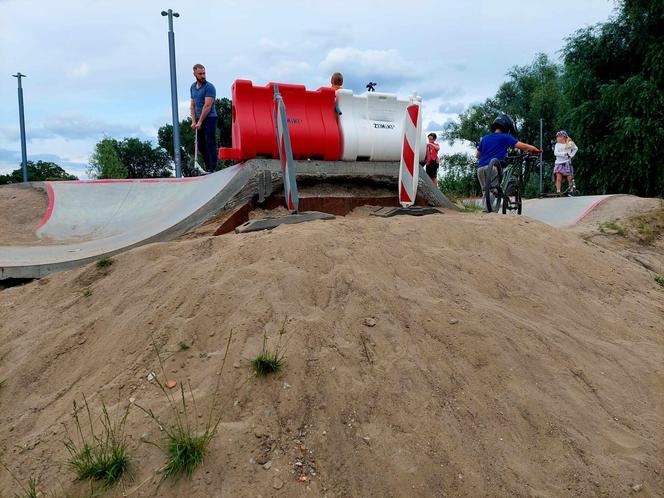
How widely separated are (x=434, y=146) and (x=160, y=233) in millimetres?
7300

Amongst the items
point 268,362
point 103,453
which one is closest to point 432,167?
point 268,362

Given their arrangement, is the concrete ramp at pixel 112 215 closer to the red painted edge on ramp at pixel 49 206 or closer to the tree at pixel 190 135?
the red painted edge on ramp at pixel 49 206

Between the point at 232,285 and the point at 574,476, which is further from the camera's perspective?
the point at 232,285

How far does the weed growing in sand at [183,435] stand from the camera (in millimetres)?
2287

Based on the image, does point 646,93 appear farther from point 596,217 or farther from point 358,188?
point 358,188

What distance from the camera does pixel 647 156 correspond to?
17.1m

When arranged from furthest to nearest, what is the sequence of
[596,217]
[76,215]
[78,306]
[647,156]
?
[647,156] < [596,217] < [76,215] < [78,306]

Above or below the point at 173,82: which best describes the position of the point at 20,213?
below

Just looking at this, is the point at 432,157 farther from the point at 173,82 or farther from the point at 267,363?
the point at 267,363

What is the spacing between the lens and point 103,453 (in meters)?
2.36

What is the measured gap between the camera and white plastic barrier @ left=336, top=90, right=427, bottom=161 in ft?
22.8

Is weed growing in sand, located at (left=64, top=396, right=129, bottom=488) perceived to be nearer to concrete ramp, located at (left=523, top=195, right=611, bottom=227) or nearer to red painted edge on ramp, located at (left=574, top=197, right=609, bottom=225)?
concrete ramp, located at (left=523, top=195, right=611, bottom=227)

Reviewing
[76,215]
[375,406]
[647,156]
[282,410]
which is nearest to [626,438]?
[375,406]

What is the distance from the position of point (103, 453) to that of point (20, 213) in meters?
7.66
